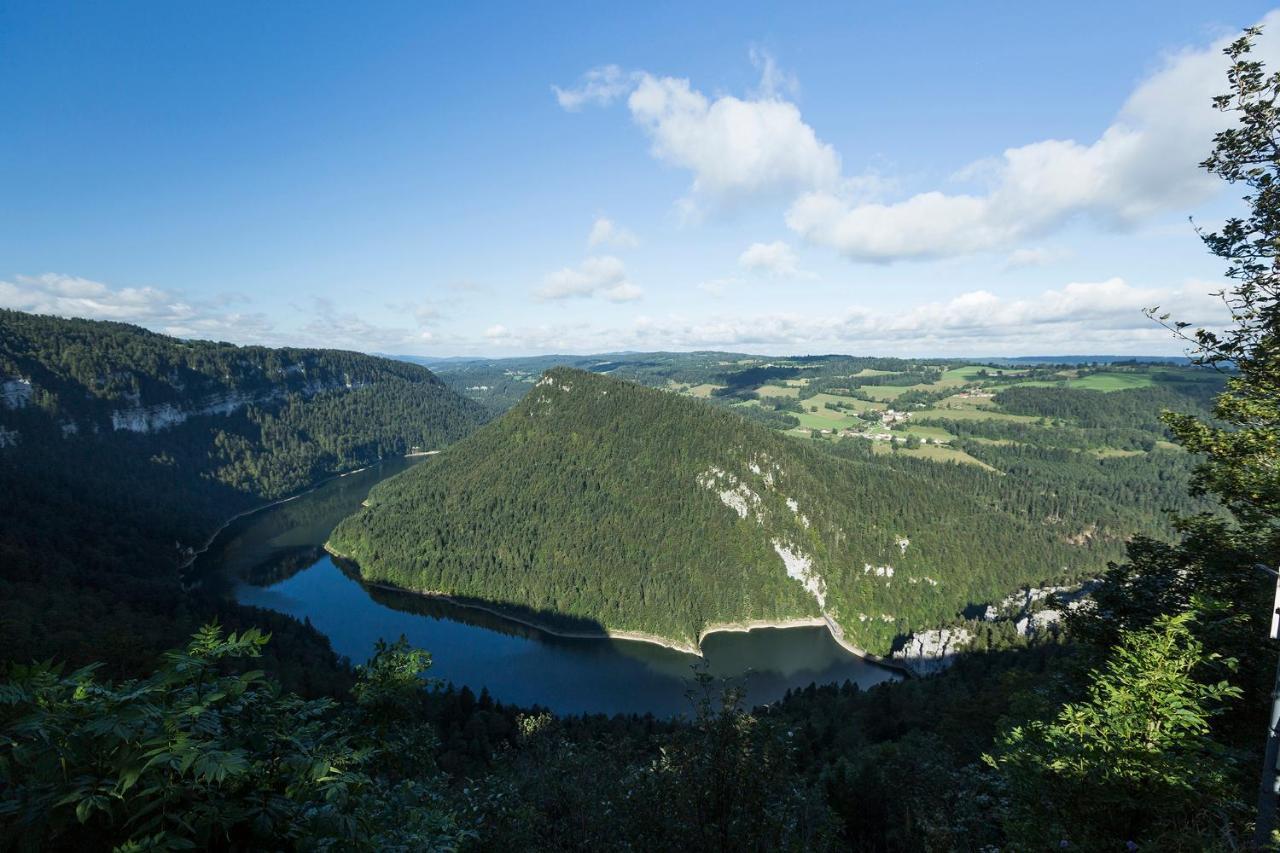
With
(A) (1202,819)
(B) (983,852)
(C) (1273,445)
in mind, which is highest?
(C) (1273,445)

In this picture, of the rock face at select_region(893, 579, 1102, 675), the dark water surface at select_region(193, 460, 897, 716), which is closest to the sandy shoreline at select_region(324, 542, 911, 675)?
the dark water surface at select_region(193, 460, 897, 716)

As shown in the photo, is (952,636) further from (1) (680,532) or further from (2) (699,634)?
(1) (680,532)

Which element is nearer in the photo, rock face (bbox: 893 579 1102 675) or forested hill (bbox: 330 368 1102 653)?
rock face (bbox: 893 579 1102 675)

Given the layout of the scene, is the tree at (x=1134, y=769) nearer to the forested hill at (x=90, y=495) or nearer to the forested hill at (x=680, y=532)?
the forested hill at (x=90, y=495)

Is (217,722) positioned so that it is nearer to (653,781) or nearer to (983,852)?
(653,781)

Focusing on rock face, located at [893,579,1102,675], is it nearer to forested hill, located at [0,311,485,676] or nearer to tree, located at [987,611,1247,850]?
tree, located at [987,611,1247,850]

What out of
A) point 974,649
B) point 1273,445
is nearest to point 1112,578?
point 1273,445
